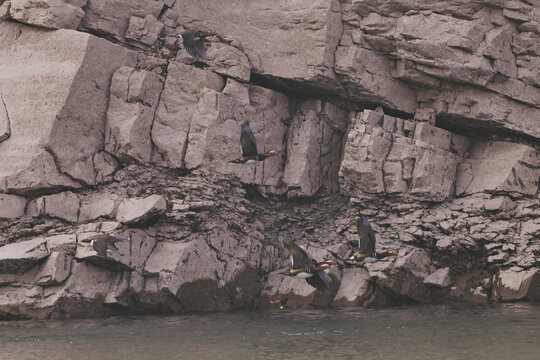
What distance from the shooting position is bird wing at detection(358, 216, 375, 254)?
16422 mm

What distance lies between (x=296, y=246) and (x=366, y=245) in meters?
1.82

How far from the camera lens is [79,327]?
557 inches

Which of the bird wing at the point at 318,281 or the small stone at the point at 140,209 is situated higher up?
the small stone at the point at 140,209

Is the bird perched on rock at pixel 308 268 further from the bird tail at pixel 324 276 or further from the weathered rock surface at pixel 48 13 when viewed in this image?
the weathered rock surface at pixel 48 13

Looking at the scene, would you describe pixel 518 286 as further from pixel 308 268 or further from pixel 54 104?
pixel 54 104

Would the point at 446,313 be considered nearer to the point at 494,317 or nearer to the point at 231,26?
the point at 494,317

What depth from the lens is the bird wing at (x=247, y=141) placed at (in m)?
16.9

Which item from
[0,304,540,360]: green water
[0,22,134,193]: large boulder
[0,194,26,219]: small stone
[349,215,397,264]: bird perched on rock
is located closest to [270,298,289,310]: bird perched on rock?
[0,304,540,360]: green water

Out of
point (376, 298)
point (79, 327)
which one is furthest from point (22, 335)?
point (376, 298)

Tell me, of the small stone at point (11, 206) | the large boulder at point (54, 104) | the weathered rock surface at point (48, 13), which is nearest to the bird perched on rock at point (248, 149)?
the large boulder at point (54, 104)

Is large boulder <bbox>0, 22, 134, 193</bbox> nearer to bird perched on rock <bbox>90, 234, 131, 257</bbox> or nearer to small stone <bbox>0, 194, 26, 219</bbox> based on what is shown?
small stone <bbox>0, 194, 26, 219</bbox>

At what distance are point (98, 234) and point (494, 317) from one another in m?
7.71

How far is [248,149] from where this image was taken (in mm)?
17172

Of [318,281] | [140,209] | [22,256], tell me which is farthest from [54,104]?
[318,281]
